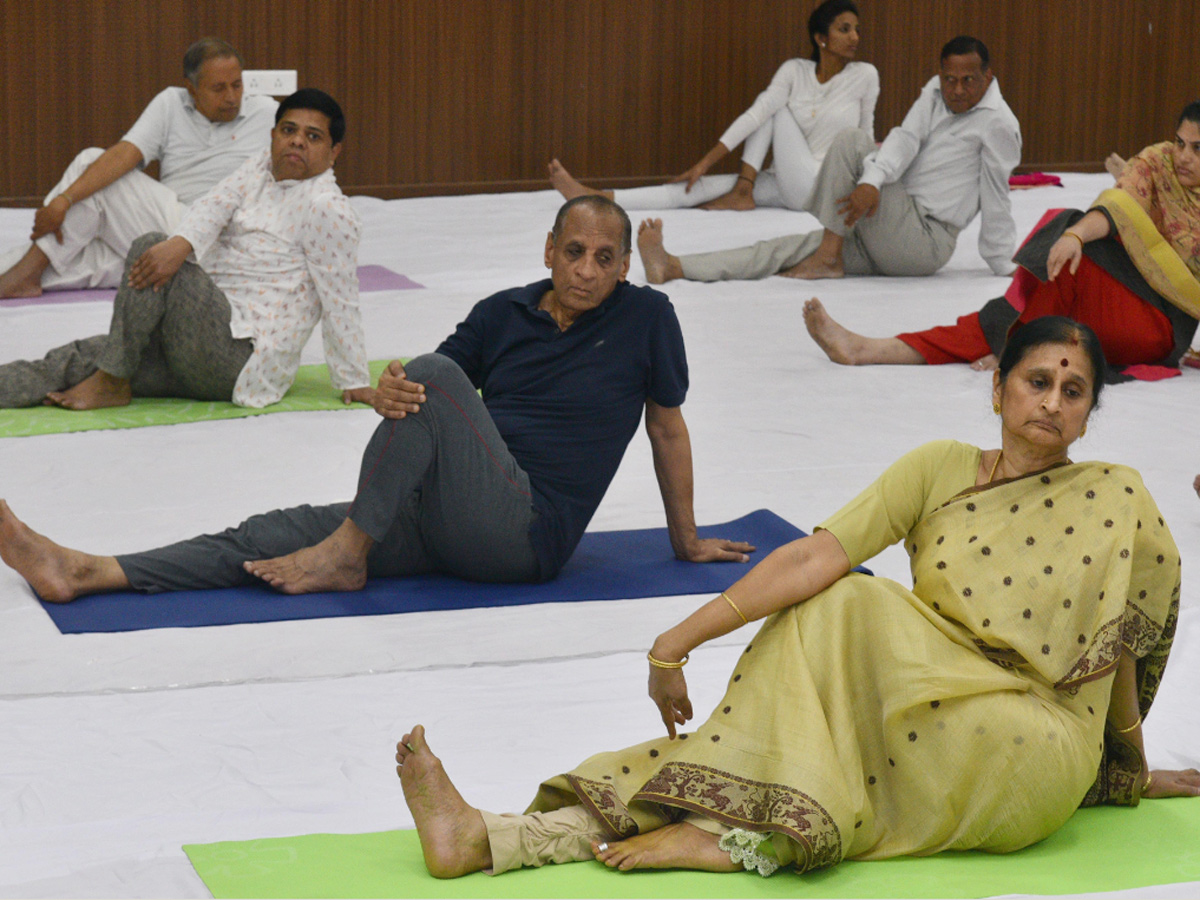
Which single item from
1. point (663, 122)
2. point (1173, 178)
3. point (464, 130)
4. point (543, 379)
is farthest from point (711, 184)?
point (543, 379)

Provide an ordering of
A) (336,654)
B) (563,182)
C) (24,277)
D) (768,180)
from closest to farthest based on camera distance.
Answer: (336,654) < (24,277) < (563,182) < (768,180)

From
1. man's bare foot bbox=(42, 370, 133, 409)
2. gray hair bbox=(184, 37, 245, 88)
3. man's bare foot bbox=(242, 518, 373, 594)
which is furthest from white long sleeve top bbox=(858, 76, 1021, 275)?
man's bare foot bbox=(242, 518, 373, 594)

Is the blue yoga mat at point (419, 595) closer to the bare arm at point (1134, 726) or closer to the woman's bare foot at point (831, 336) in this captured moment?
the bare arm at point (1134, 726)

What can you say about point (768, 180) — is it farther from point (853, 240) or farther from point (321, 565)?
point (321, 565)

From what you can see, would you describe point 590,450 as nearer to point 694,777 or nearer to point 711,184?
point 694,777

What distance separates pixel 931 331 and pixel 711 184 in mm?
2762

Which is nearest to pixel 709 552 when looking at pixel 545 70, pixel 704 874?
pixel 704 874

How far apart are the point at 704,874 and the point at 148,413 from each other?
277 centimetres

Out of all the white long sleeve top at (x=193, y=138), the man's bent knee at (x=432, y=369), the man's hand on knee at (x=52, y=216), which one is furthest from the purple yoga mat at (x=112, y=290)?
the man's bent knee at (x=432, y=369)

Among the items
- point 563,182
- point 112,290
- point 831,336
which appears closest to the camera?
point 831,336

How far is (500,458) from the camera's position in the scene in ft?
9.13

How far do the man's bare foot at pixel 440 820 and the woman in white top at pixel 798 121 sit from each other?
17.1 feet

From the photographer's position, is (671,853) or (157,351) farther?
(157,351)

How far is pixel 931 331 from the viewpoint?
16.4ft
